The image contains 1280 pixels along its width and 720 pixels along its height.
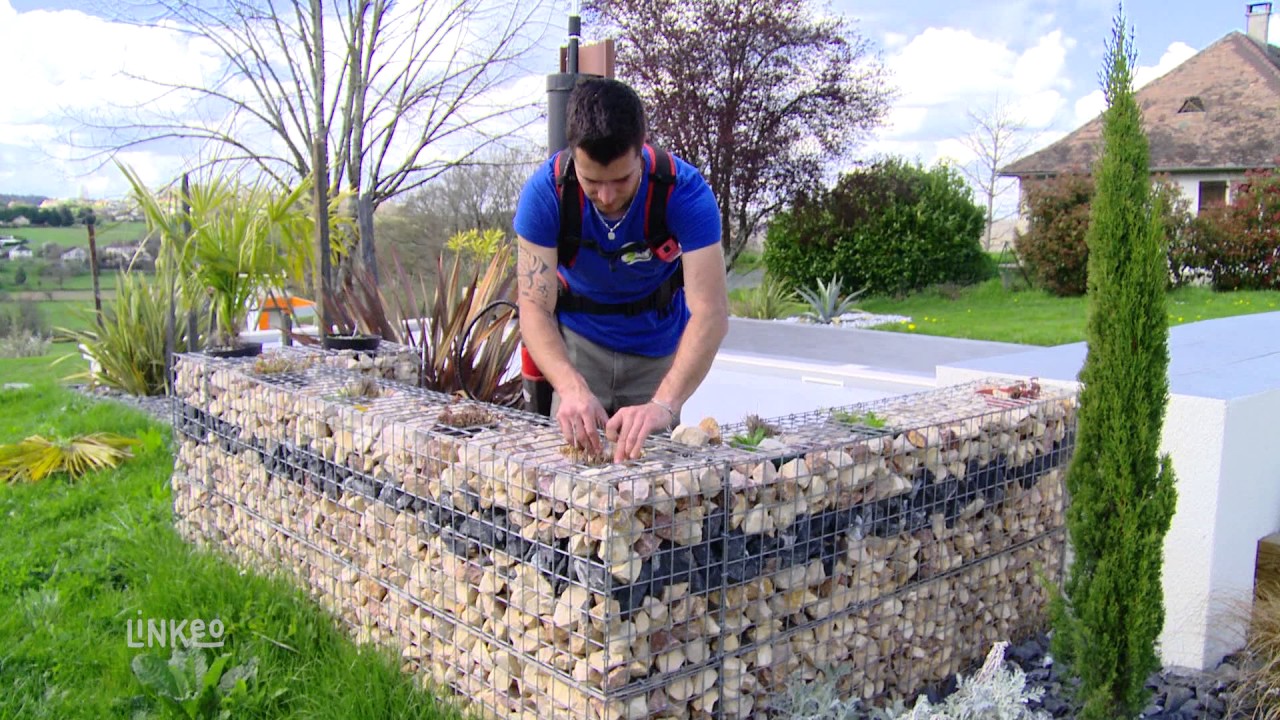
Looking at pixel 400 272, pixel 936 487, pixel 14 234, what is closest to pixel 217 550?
pixel 400 272

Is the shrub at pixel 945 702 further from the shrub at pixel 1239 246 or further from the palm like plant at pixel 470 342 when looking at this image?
the shrub at pixel 1239 246

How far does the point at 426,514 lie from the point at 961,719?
1.42 metres

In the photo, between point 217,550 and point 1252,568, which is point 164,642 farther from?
point 1252,568

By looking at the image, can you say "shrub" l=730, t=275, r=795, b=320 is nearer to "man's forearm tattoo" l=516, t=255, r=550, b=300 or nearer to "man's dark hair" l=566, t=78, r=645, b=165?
"man's forearm tattoo" l=516, t=255, r=550, b=300

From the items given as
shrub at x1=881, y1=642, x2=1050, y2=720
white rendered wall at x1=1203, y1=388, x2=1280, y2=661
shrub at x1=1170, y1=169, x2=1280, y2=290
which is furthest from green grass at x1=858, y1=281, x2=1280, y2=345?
shrub at x1=881, y1=642, x2=1050, y2=720

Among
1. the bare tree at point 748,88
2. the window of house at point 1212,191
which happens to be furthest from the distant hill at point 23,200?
the window of house at point 1212,191

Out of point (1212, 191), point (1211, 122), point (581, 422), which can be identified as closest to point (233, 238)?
point (581, 422)

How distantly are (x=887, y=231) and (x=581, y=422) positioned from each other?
15.3 metres

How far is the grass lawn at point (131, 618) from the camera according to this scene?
96.8 inches

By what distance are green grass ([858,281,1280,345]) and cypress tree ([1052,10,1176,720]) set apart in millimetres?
6881

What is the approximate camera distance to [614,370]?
325 cm

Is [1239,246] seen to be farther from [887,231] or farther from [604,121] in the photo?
[604,121]

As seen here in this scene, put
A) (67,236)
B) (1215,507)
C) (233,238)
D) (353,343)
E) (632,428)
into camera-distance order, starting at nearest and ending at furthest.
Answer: (632,428) < (1215,507) < (353,343) < (233,238) < (67,236)

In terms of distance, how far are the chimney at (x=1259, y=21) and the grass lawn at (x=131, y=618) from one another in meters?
30.9
